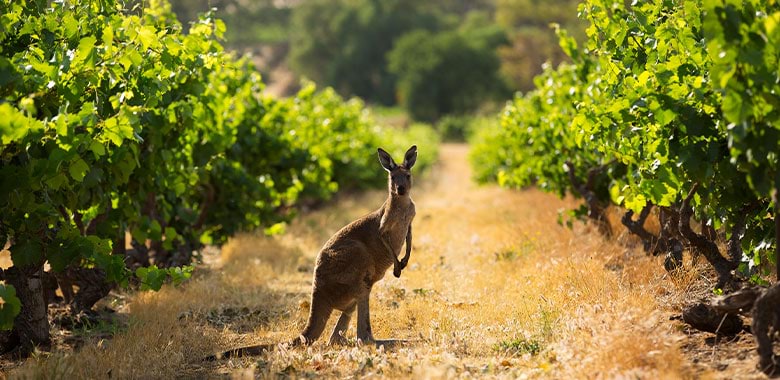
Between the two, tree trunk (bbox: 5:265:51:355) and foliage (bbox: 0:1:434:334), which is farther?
tree trunk (bbox: 5:265:51:355)

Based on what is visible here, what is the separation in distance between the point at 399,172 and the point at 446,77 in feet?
189

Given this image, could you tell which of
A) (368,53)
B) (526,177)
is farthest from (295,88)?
(526,177)

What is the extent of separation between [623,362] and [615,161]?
5228 millimetres

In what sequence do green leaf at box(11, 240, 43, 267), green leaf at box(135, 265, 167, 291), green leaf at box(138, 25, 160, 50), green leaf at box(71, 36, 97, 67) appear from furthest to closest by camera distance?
green leaf at box(135, 265, 167, 291) → green leaf at box(11, 240, 43, 267) → green leaf at box(138, 25, 160, 50) → green leaf at box(71, 36, 97, 67)

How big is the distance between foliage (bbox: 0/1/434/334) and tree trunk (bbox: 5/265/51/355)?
164mm

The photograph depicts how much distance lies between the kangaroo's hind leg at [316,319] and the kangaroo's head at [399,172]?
125cm

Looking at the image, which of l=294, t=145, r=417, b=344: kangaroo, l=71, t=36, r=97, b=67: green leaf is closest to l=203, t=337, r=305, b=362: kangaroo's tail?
l=294, t=145, r=417, b=344: kangaroo

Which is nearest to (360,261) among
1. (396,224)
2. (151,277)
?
(396,224)

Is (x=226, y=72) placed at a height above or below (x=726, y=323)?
above

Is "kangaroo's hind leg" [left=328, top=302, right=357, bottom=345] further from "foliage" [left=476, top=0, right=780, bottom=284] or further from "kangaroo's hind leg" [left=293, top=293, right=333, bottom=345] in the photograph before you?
"foliage" [left=476, top=0, right=780, bottom=284]

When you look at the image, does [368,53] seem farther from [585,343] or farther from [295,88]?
[585,343]

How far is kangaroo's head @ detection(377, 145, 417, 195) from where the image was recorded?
7.45 m

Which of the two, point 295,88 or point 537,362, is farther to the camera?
point 295,88

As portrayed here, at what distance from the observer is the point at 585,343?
6285 millimetres
